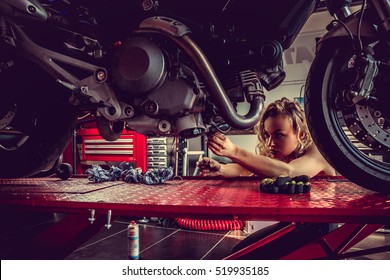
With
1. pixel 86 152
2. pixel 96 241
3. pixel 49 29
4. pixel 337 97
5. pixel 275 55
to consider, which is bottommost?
→ pixel 96 241

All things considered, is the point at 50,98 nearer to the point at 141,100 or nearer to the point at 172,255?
the point at 141,100

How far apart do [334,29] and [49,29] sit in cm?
115

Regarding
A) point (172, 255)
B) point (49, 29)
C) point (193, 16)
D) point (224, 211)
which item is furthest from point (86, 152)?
point (224, 211)

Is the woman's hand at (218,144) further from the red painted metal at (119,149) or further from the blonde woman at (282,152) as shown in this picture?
the red painted metal at (119,149)

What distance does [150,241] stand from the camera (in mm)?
2547

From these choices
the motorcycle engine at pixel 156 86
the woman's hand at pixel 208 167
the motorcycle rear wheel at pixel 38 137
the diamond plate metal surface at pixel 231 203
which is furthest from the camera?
the woman's hand at pixel 208 167

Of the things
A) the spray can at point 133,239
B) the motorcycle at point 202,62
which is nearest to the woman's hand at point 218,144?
the motorcycle at point 202,62

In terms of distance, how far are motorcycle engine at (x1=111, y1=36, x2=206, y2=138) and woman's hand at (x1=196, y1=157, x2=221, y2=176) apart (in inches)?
20.1

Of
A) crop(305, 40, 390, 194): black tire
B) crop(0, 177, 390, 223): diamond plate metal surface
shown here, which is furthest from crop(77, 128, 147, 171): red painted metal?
crop(305, 40, 390, 194): black tire

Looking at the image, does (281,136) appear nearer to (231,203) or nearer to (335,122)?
(335,122)

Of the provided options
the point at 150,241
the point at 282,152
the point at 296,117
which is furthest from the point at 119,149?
the point at 296,117

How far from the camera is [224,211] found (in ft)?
2.97

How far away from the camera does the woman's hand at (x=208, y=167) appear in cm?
178

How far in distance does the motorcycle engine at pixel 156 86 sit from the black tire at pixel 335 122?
17.6 inches
